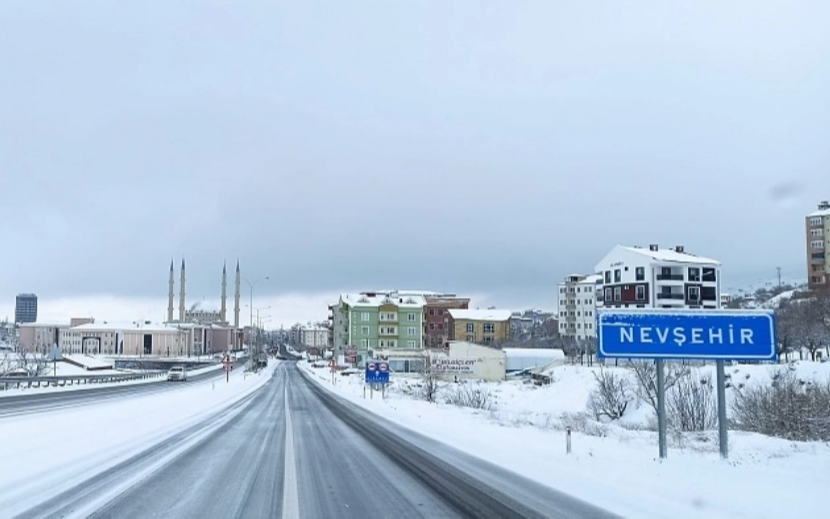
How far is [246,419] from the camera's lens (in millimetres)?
29469

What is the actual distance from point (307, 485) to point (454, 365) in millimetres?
73311

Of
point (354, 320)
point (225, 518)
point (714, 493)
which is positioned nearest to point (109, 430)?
point (225, 518)

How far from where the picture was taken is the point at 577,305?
14125 centimetres

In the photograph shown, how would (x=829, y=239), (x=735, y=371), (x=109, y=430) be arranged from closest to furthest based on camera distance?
(x=109, y=430) → (x=735, y=371) → (x=829, y=239)

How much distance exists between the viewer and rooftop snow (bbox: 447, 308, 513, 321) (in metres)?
142

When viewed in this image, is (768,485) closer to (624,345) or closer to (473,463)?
(624,345)

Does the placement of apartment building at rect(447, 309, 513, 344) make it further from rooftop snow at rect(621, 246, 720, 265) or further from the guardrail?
the guardrail

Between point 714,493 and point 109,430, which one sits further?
point 109,430

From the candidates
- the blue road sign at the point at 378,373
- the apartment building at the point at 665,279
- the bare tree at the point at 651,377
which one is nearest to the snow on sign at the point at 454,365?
the apartment building at the point at 665,279

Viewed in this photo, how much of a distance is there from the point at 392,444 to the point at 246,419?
1146cm

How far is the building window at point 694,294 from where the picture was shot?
94062 mm

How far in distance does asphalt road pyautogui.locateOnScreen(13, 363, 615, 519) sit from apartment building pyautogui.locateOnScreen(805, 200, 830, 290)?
12225 centimetres

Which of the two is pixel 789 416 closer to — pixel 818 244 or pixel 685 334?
pixel 685 334

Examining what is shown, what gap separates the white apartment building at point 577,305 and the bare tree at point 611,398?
7539cm
